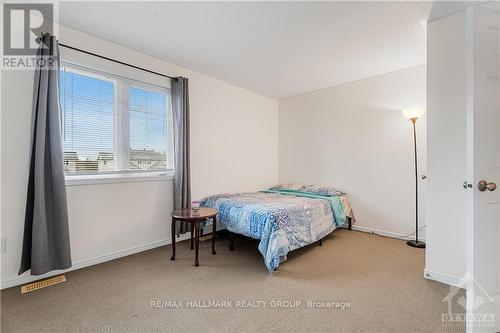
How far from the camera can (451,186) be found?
2146 mm

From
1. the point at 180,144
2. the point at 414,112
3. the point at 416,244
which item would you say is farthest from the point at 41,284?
the point at 414,112

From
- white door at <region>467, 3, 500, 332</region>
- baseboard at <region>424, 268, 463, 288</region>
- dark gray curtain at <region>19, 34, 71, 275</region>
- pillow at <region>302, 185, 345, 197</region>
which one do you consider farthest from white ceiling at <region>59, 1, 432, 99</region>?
baseboard at <region>424, 268, 463, 288</region>

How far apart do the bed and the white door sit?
146 cm

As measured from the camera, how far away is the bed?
246 cm

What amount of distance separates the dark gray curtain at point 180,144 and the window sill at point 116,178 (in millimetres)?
185

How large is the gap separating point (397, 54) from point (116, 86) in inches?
136

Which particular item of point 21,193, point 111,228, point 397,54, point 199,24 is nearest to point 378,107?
point 397,54

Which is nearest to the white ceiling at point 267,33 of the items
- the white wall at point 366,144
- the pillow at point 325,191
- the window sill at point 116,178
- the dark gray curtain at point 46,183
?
the white wall at point 366,144

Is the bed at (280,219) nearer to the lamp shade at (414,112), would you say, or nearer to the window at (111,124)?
the window at (111,124)

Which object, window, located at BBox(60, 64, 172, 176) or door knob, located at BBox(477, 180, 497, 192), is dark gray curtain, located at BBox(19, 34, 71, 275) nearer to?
window, located at BBox(60, 64, 172, 176)

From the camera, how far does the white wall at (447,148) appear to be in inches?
82.4

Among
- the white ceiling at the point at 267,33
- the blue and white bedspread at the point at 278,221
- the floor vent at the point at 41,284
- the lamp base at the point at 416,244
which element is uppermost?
the white ceiling at the point at 267,33

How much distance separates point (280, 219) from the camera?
2.55m

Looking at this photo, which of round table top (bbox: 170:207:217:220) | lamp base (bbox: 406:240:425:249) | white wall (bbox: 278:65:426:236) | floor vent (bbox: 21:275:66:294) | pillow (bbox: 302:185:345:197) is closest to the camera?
floor vent (bbox: 21:275:66:294)
